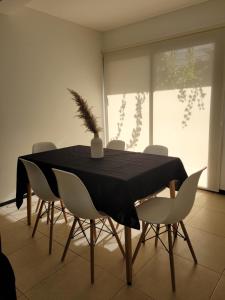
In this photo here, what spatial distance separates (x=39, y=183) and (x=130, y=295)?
1.21 metres

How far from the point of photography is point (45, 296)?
1719 mm

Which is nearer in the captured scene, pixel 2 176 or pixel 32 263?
pixel 32 263

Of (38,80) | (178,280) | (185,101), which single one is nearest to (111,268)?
(178,280)

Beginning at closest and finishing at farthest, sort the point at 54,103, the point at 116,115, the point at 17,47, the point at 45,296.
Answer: the point at 45,296
the point at 17,47
the point at 54,103
the point at 116,115

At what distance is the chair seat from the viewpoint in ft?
5.80

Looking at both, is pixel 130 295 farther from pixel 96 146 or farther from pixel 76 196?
pixel 96 146

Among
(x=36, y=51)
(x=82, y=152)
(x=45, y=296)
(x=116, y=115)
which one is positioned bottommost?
(x=45, y=296)

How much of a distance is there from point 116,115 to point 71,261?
118 inches

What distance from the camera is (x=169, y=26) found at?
3529 mm

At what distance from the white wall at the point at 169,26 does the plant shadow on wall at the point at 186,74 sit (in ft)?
0.91

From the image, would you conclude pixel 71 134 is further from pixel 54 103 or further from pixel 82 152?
pixel 82 152

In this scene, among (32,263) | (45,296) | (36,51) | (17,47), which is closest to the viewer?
(45,296)

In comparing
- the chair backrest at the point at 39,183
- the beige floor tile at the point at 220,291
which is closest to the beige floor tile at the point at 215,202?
the beige floor tile at the point at 220,291

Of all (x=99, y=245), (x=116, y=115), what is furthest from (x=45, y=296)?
(x=116, y=115)
